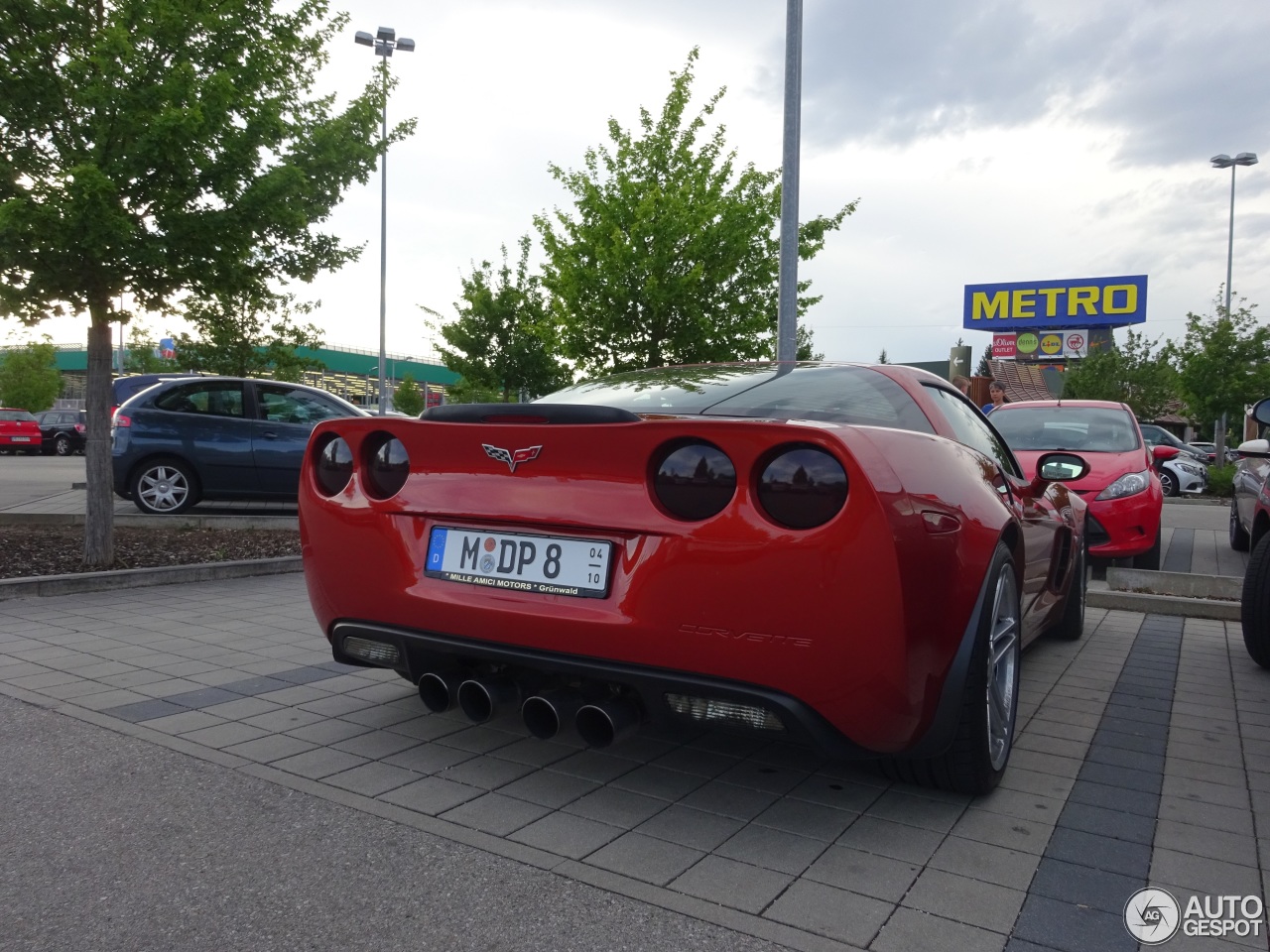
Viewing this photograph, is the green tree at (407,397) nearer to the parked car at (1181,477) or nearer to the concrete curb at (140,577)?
the parked car at (1181,477)

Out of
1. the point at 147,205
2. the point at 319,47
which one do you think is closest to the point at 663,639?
the point at 147,205

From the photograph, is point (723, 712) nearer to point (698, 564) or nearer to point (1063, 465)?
point (698, 564)

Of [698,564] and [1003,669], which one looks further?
[1003,669]

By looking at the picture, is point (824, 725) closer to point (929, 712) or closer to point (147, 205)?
point (929, 712)

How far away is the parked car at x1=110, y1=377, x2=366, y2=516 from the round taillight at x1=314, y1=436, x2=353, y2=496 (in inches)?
291

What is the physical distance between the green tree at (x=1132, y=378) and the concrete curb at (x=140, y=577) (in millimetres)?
33156

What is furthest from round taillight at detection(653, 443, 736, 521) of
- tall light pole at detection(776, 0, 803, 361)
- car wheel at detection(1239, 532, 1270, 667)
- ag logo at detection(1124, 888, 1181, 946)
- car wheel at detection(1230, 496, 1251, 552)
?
car wheel at detection(1230, 496, 1251, 552)

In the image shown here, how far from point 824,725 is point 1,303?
21.6 ft

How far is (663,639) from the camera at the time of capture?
2695 millimetres

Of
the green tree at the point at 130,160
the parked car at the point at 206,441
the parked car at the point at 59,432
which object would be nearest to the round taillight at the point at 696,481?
the green tree at the point at 130,160

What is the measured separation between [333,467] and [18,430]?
3370 cm

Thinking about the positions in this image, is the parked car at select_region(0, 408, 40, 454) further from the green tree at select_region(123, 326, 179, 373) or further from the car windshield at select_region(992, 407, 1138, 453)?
the car windshield at select_region(992, 407, 1138, 453)

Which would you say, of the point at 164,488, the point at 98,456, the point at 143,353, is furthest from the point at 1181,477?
the point at 143,353

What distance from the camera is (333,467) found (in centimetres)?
346
